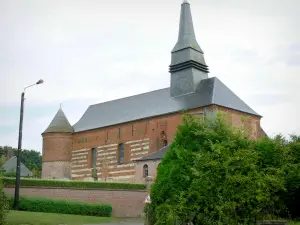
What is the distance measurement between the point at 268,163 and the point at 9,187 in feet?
60.9

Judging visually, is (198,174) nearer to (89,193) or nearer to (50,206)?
(50,206)

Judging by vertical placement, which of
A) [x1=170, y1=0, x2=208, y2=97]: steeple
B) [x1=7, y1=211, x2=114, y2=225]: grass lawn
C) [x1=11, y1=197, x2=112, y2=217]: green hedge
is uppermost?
[x1=170, y1=0, x2=208, y2=97]: steeple

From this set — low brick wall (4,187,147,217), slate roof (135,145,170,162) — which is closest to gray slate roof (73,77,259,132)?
slate roof (135,145,170,162)

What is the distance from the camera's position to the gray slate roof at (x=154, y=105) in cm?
4016

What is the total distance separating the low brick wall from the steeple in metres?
14.1

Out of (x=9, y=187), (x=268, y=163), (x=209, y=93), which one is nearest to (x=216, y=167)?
(x=268, y=163)

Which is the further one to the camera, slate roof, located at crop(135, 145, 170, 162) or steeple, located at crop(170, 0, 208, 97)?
steeple, located at crop(170, 0, 208, 97)

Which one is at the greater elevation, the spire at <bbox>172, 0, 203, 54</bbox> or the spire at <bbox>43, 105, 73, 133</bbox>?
the spire at <bbox>172, 0, 203, 54</bbox>

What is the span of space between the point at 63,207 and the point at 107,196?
179 inches

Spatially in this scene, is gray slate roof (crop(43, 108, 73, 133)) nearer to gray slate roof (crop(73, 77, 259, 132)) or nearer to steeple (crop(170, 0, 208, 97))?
gray slate roof (crop(73, 77, 259, 132))

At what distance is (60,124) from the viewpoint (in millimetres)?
52031

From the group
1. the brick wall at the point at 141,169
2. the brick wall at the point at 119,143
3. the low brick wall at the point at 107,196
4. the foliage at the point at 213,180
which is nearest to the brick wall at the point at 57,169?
the brick wall at the point at 119,143

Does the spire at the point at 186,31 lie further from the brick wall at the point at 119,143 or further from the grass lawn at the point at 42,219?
the grass lawn at the point at 42,219

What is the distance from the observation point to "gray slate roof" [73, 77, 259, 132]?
4016 centimetres
